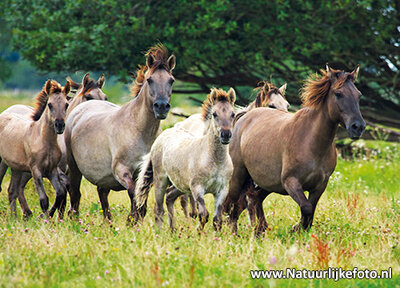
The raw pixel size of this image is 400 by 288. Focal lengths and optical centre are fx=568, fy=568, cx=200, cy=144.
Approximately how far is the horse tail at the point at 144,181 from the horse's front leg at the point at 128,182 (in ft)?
0.25

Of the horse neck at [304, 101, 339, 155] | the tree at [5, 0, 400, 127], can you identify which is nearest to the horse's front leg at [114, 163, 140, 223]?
the horse neck at [304, 101, 339, 155]

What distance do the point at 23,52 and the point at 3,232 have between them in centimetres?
849

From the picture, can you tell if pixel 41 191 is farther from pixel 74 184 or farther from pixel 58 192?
pixel 74 184

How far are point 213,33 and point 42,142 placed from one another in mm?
6067

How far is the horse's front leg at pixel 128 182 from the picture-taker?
24.5ft

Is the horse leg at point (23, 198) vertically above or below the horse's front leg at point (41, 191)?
below

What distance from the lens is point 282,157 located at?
24.0 feet

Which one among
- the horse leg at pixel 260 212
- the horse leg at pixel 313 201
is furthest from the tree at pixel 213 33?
the horse leg at pixel 313 201

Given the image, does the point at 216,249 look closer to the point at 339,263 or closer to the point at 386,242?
the point at 339,263

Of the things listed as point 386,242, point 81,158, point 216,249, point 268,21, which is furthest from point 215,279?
point 268,21

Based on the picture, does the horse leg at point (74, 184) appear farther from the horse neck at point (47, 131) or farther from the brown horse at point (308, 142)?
the brown horse at point (308, 142)

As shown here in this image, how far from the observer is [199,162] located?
22.4ft

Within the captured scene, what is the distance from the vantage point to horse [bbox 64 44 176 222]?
750 centimetres

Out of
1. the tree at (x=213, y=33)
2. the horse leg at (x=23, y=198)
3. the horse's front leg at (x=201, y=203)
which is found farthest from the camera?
the tree at (x=213, y=33)
